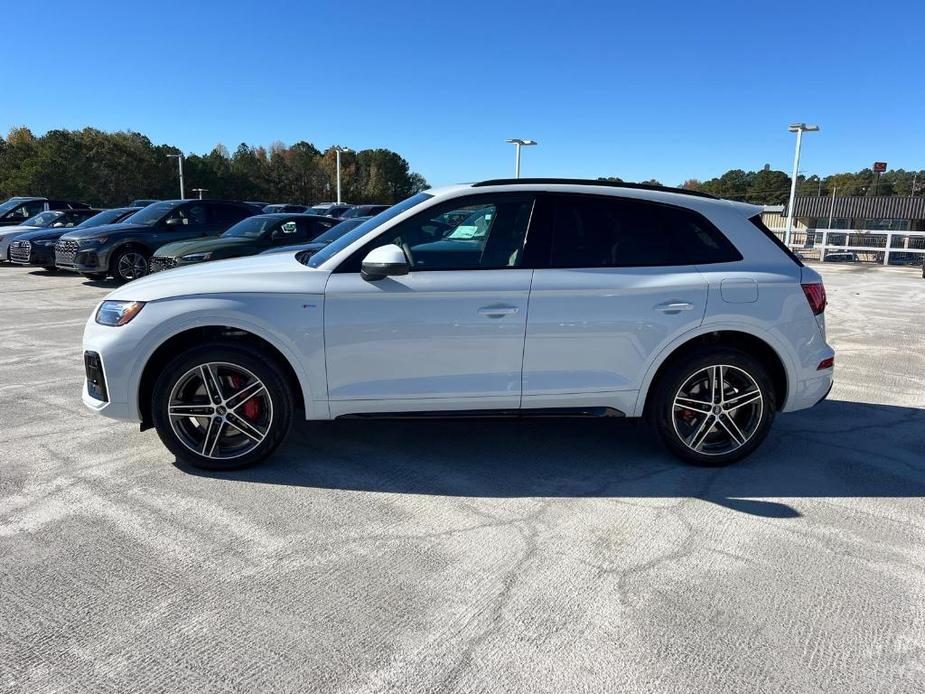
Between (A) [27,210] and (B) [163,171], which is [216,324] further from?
(B) [163,171]

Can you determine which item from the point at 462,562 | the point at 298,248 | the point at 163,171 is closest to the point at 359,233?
the point at 462,562

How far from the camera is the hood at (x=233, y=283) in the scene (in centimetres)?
389

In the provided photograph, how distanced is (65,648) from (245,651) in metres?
0.67

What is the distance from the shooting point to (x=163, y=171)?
224ft

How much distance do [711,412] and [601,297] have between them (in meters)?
1.07

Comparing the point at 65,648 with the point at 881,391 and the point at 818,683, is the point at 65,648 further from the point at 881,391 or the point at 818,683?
the point at 881,391

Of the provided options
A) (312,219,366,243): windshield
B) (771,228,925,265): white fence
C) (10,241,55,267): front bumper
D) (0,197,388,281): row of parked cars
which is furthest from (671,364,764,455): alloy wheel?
(771,228,925,265): white fence

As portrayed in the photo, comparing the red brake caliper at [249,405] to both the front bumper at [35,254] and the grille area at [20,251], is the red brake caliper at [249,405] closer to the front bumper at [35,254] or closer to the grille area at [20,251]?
the front bumper at [35,254]

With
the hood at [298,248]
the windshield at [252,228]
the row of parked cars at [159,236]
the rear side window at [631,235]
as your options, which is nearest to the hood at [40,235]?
the row of parked cars at [159,236]

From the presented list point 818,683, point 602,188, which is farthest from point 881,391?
point 818,683

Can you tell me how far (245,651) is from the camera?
2.47 metres

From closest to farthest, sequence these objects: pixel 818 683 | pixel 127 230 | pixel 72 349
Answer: pixel 818 683 < pixel 72 349 < pixel 127 230

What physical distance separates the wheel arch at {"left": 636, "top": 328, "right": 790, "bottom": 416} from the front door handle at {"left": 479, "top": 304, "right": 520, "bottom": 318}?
3.13 ft

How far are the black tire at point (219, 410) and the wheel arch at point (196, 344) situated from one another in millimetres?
68
